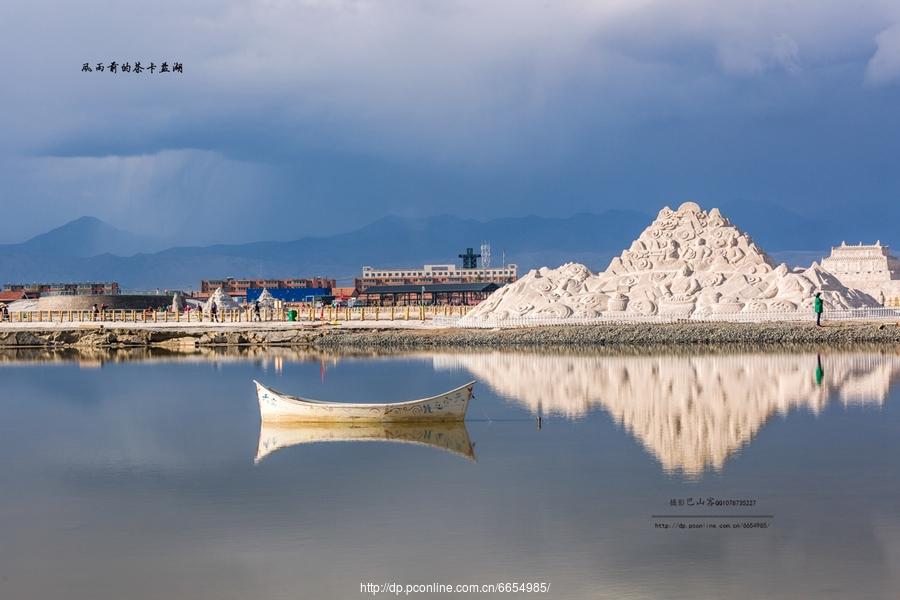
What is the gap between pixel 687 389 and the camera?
3547 cm

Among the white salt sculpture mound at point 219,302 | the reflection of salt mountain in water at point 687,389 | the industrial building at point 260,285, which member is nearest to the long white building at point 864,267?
the reflection of salt mountain in water at point 687,389

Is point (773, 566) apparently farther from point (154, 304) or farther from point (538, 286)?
point (154, 304)

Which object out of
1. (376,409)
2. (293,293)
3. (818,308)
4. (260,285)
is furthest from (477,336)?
(260,285)

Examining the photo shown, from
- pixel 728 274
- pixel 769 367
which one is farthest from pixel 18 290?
pixel 769 367

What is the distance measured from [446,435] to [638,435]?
4287 mm

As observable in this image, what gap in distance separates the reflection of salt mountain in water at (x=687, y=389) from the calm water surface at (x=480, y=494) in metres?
0.15

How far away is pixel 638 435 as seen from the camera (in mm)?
26766

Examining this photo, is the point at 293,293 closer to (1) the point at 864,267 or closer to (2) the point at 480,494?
(1) the point at 864,267

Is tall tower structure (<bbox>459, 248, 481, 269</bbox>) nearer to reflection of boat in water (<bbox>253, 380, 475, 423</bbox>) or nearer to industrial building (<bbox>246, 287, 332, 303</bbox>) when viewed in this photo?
industrial building (<bbox>246, 287, 332, 303</bbox>)

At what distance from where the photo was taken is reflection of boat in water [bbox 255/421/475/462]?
26131 millimetres

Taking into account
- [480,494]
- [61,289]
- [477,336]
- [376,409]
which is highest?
[61,289]

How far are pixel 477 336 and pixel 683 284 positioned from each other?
431 inches

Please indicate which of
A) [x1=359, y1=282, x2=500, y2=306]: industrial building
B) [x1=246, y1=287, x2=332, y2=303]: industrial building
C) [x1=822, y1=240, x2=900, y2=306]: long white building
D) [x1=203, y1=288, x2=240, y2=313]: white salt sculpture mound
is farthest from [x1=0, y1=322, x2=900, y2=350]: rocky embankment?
[x1=246, y1=287, x2=332, y2=303]: industrial building

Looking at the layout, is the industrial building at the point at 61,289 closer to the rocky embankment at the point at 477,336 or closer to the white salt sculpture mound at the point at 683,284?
the rocky embankment at the point at 477,336
